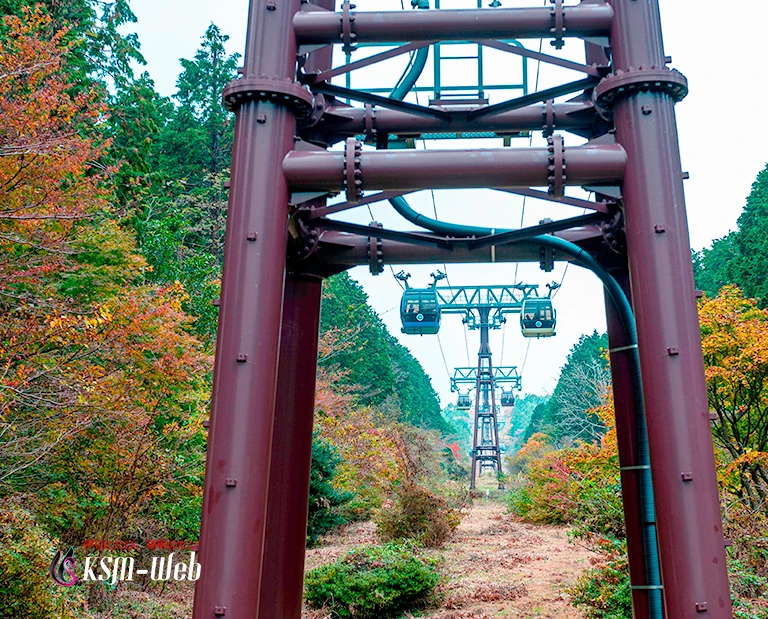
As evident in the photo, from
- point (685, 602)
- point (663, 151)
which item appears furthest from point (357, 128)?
point (685, 602)

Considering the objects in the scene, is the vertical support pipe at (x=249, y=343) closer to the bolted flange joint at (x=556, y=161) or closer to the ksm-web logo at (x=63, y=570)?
the bolted flange joint at (x=556, y=161)

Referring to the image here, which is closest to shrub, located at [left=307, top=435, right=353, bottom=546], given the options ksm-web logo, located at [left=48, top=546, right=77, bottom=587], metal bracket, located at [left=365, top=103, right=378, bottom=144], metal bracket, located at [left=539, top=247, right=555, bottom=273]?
ksm-web logo, located at [left=48, top=546, right=77, bottom=587]

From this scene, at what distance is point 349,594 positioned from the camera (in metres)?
10.5

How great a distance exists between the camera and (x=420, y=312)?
1520 cm

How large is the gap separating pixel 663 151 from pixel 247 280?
3412 millimetres

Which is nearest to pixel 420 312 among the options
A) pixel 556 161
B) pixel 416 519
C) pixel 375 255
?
pixel 416 519

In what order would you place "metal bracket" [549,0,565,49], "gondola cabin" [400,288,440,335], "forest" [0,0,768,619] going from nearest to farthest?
1. "metal bracket" [549,0,565,49]
2. "forest" [0,0,768,619]
3. "gondola cabin" [400,288,440,335]

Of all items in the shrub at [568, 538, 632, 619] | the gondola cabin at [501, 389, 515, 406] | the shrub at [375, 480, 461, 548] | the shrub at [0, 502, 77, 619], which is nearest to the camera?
the shrub at [0, 502, 77, 619]

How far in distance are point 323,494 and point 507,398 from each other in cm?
2713

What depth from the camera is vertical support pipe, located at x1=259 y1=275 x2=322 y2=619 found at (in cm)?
669

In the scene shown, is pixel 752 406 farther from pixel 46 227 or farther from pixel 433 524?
pixel 46 227

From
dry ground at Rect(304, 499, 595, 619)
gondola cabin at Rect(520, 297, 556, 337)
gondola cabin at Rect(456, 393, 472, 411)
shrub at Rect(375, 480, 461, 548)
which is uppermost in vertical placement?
gondola cabin at Rect(456, 393, 472, 411)

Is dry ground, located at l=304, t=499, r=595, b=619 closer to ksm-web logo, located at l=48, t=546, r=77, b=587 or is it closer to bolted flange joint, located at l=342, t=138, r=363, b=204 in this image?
ksm-web logo, located at l=48, t=546, r=77, b=587

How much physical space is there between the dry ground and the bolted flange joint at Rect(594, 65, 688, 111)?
755 centimetres
